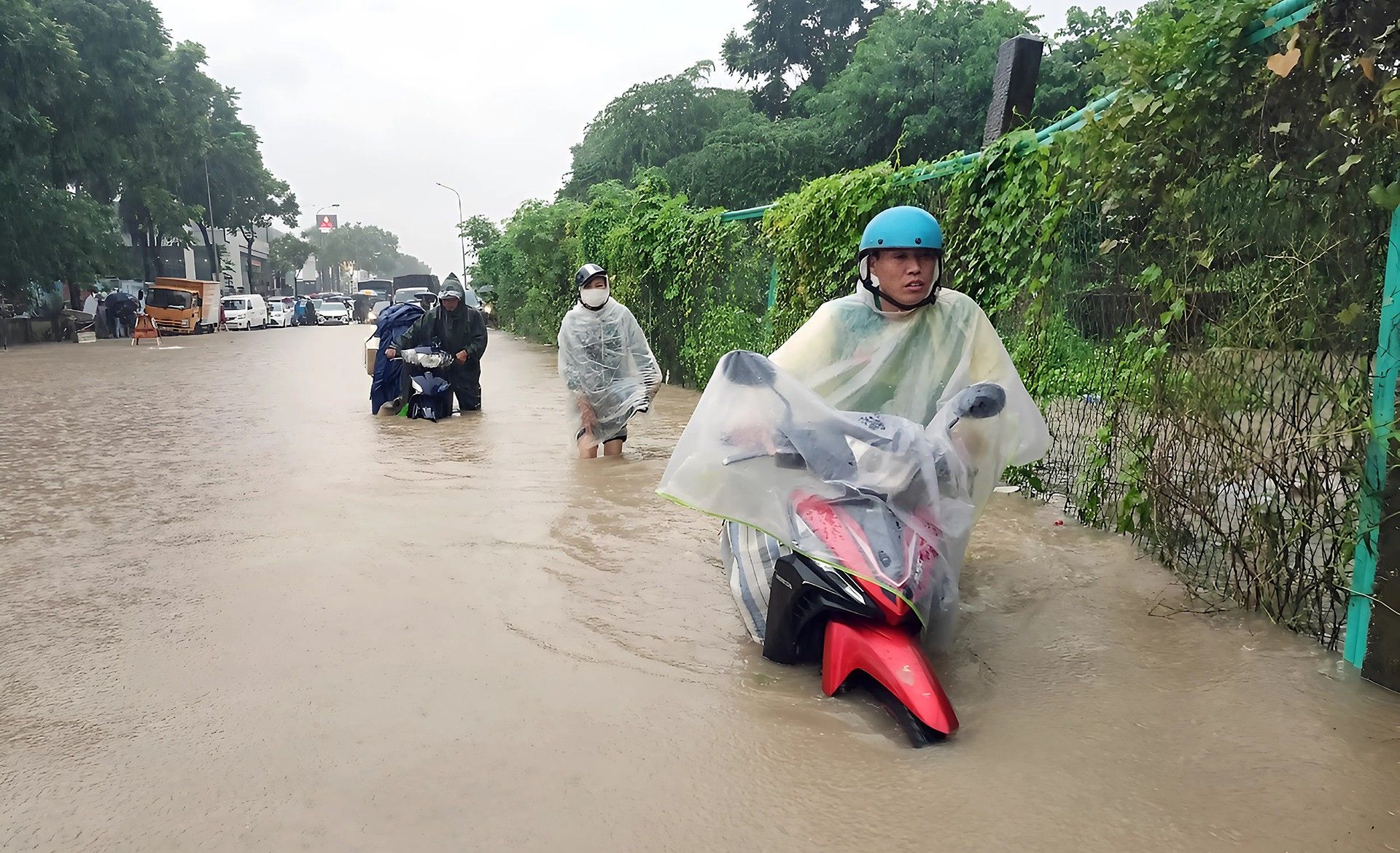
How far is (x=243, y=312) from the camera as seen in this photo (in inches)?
1871

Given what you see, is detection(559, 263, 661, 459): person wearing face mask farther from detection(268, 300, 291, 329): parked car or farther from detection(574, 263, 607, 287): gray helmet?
detection(268, 300, 291, 329): parked car

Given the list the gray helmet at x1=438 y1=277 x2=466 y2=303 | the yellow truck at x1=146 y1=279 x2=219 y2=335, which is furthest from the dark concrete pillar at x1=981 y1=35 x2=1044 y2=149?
the yellow truck at x1=146 y1=279 x2=219 y2=335

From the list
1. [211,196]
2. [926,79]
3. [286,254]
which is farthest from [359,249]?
[926,79]

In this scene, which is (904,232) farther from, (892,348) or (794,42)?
(794,42)

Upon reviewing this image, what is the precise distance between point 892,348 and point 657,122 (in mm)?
36512

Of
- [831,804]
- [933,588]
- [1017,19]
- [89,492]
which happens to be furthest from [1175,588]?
[1017,19]

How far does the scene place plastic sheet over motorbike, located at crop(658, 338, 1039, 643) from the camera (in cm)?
364

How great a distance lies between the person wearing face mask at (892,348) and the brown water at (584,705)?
426mm

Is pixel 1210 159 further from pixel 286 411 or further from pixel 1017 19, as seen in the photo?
pixel 1017 19

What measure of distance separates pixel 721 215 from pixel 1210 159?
29.1 ft

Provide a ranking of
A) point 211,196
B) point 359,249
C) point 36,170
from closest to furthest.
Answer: point 36,170
point 211,196
point 359,249

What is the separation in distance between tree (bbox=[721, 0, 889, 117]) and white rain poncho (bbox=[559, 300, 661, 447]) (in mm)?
33978

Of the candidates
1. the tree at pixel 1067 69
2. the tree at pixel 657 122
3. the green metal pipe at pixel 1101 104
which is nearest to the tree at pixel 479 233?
the tree at pixel 657 122

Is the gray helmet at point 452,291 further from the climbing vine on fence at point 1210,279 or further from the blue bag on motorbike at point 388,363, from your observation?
the climbing vine on fence at point 1210,279
